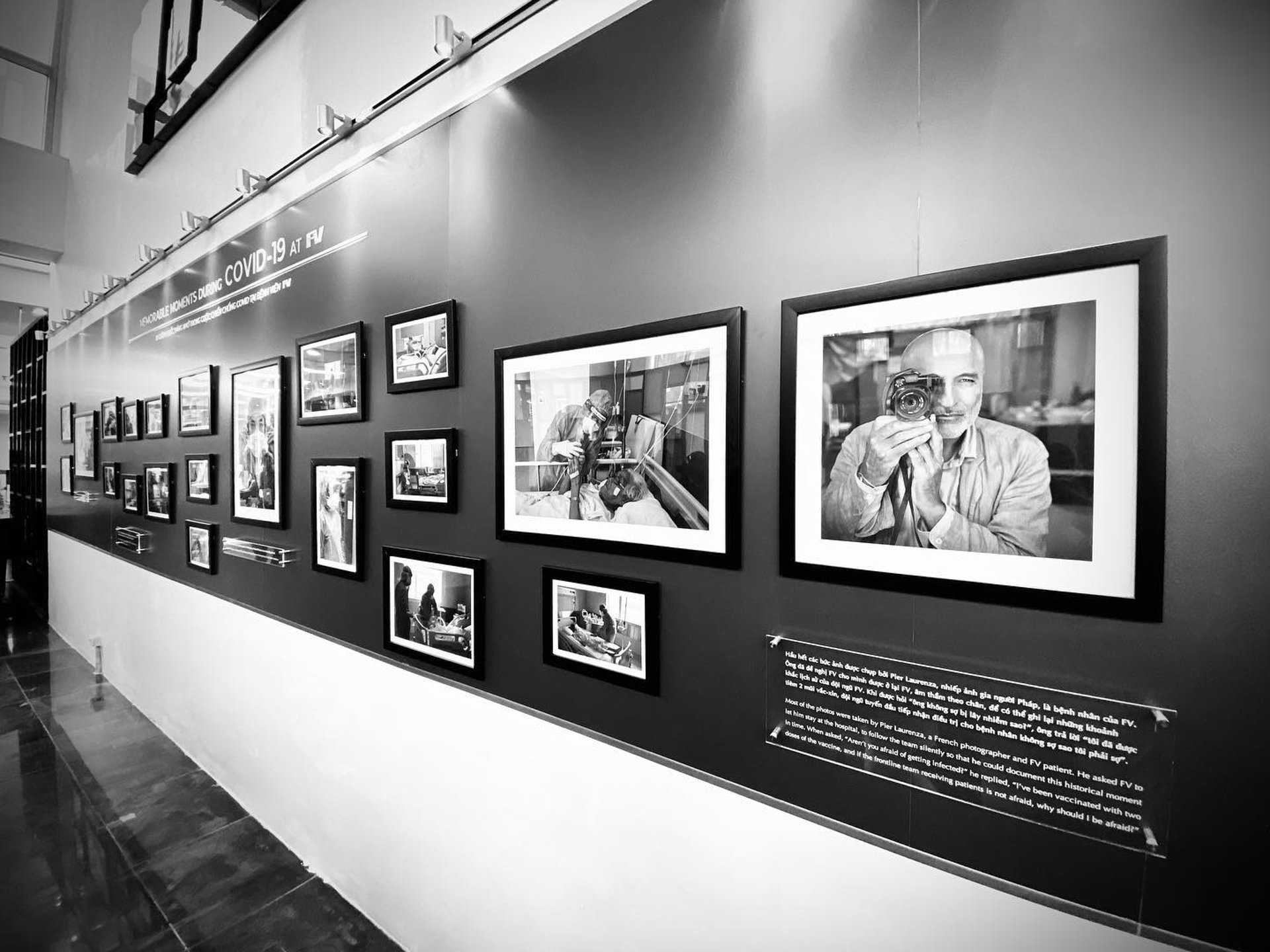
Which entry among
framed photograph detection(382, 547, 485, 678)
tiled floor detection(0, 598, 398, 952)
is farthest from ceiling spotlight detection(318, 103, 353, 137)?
tiled floor detection(0, 598, 398, 952)

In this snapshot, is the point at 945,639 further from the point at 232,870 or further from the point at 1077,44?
the point at 232,870

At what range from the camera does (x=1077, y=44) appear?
98 cm

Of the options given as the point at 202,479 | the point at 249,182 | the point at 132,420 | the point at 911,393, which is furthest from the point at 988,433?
the point at 132,420

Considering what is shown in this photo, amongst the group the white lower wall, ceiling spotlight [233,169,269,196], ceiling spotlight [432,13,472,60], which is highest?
ceiling spotlight [233,169,269,196]

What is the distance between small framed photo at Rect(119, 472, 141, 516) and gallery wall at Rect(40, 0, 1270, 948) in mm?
3534

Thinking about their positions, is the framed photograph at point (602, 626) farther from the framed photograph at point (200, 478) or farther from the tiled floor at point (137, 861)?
the framed photograph at point (200, 478)

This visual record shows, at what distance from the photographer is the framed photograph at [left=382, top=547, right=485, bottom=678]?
1926 mm

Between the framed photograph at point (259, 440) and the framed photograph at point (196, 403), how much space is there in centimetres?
26

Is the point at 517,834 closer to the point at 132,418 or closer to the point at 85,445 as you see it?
the point at 132,418

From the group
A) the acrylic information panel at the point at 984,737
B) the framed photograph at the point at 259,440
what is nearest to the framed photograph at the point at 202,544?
the framed photograph at the point at 259,440

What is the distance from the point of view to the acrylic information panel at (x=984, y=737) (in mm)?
954

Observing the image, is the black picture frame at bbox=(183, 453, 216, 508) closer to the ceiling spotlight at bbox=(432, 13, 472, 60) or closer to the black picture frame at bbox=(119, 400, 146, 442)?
the black picture frame at bbox=(119, 400, 146, 442)

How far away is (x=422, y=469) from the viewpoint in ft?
6.83

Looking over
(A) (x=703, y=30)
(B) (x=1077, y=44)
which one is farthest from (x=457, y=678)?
(B) (x=1077, y=44)
